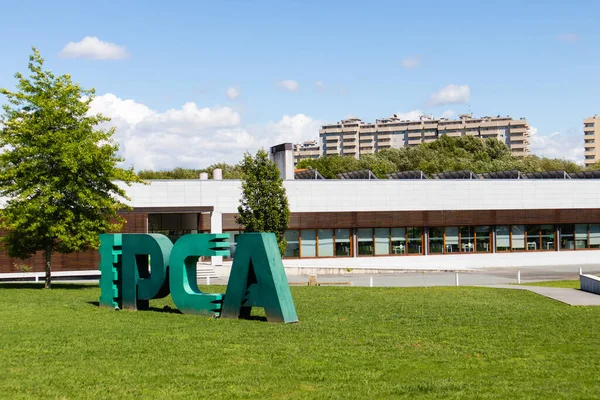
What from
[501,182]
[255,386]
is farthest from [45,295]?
[501,182]

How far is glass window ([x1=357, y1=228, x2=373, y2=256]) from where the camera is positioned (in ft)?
184

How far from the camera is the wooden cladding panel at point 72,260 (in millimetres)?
48938

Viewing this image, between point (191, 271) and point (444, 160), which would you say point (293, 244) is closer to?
point (191, 271)

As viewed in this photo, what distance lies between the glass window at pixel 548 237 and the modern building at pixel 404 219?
0.08 m

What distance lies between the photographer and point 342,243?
55781 millimetres

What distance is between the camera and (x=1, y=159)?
33.0 metres

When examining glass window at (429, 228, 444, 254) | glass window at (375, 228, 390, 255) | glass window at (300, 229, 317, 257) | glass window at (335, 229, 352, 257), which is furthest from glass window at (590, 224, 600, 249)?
glass window at (300, 229, 317, 257)

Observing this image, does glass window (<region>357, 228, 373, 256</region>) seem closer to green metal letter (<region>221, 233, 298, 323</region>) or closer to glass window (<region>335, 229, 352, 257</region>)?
glass window (<region>335, 229, 352, 257</region>)

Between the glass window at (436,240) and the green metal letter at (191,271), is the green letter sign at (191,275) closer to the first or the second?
the green metal letter at (191,271)

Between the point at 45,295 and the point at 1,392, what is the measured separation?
730 inches

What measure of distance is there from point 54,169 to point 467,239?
34.3m

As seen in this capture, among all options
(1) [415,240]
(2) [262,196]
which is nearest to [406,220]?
(1) [415,240]

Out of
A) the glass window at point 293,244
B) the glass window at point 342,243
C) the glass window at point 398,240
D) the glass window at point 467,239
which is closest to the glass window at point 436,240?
the glass window at point 467,239

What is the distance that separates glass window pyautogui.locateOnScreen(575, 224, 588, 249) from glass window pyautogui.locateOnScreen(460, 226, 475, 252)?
8.96 meters
